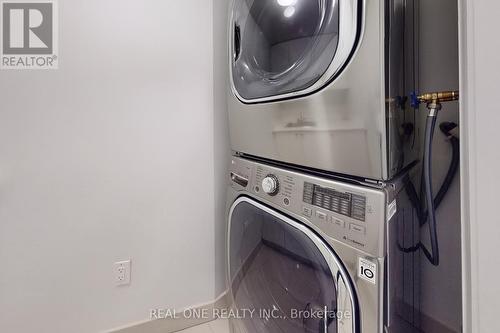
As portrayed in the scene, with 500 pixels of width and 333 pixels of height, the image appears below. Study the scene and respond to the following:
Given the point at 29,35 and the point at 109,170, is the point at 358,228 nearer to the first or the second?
the point at 109,170

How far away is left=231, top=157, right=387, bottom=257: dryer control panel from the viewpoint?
596 mm

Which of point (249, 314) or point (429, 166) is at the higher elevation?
point (429, 166)

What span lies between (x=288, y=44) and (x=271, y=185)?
0.48 metres

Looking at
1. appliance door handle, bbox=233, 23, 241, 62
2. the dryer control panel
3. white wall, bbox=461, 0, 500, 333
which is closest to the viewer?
white wall, bbox=461, 0, 500, 333

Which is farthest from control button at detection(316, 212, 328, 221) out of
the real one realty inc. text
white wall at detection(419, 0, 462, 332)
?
white wall at detection(419, 0, 462, 332)

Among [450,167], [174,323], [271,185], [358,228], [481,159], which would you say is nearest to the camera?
[481,159]

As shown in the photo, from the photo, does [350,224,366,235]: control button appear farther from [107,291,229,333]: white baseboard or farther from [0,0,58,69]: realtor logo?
[0,0,58,69]: realtor logo

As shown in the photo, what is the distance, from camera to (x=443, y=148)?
3.30 feet

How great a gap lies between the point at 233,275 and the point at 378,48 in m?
1.00

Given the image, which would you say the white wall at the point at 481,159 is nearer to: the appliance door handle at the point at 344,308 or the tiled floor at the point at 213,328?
the appliance door handle at the point at 344,308

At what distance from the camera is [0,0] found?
1053 mm

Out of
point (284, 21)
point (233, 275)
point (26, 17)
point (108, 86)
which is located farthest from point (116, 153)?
point (284, 21)

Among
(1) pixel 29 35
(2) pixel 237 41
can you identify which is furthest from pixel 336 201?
(1) pixel 29 35

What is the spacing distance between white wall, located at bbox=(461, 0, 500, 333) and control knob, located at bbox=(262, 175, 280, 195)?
0.49 meters
